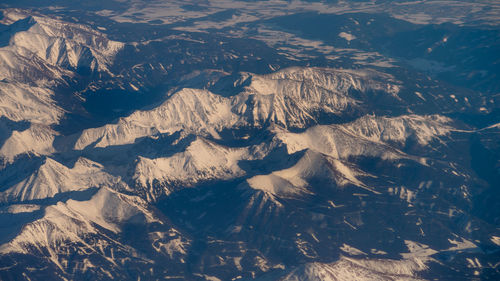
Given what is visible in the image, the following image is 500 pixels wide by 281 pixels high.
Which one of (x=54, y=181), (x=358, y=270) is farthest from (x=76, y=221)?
(x=358, y=270)

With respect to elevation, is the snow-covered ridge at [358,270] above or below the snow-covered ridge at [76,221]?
above

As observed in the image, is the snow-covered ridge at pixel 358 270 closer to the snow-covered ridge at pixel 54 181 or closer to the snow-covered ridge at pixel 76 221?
the snow-covered ridge at pixel 76 221

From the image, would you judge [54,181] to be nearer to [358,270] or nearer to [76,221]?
[76,221]

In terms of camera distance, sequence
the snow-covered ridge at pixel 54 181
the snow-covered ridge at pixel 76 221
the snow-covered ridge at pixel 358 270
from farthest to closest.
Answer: the snow-covered ridge at pixel 54 181 → the snow-covered ridge at pixel 76 221 → the snow-covered ridge at pixel 358 270

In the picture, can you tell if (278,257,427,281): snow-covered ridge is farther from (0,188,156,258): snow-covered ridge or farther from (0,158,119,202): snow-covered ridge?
(0,158,119,202): snow-covered ridge

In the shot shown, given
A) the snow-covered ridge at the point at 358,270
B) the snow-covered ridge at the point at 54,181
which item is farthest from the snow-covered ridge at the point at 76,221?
the snow-covered ridge at the point at 358,270

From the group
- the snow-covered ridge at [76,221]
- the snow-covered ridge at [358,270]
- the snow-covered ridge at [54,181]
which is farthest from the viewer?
the snow-covered ridge at [54,181]

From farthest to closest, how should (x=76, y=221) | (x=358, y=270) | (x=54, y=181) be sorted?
(x=54, y=181) → (x=76, y=221) → (x=358, y=270)

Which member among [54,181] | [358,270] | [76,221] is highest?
[358,270]

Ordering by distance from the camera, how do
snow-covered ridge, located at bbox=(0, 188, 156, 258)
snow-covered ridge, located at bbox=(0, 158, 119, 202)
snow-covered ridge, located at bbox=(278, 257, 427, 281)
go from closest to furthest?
1. snow-covered ridge, located at bbox=(278, 257, 427, 281)
2. snow-covered ridge, located at bbox=(0, 188, 156, 258)
3. snow-covered ridge, located at bbox=(0, 158, 119, 202)

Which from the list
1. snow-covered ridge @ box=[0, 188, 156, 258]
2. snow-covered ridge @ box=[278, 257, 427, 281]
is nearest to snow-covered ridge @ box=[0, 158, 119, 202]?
snow-covered ridge @ box=[0, 188, 156, 258]

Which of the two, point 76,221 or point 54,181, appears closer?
point 76,221
